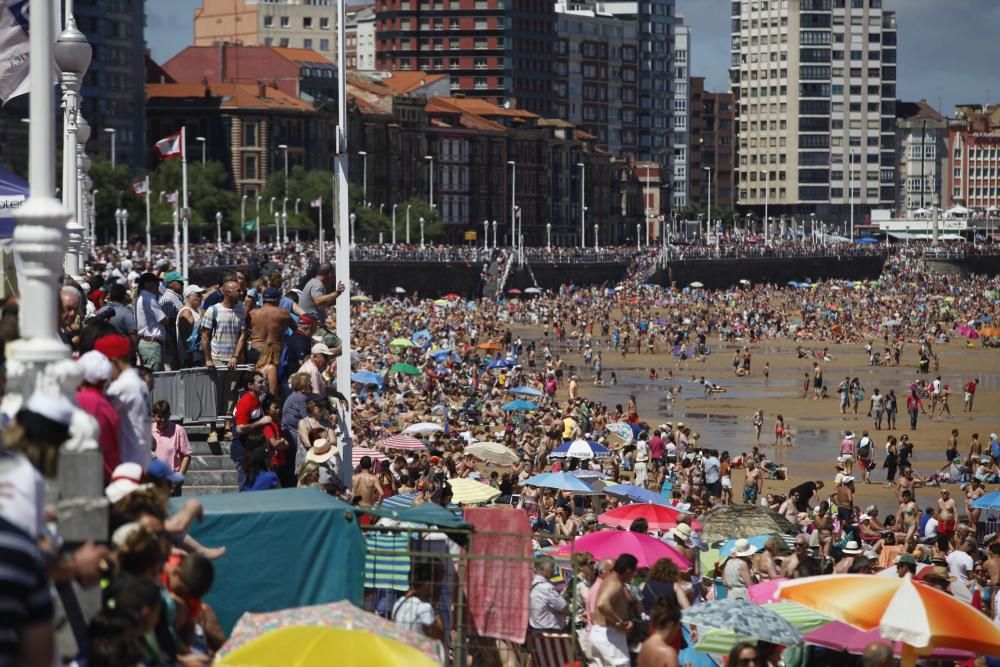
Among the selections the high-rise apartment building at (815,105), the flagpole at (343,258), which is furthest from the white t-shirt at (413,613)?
the high-rise apartment building at (815,105)

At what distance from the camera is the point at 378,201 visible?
114 meters

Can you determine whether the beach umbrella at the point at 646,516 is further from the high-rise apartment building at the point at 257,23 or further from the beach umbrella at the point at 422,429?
the high-rise apartment building at the point at 257,23

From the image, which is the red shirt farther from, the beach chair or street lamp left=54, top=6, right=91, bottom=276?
street lamp left=54, top=6, right=91, bottom=276

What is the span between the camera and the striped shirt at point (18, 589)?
14.7ft

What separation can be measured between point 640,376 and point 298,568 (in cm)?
5266

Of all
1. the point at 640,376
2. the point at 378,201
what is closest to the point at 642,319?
the point at 640,376

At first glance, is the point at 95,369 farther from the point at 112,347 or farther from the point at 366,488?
the point at 366,488

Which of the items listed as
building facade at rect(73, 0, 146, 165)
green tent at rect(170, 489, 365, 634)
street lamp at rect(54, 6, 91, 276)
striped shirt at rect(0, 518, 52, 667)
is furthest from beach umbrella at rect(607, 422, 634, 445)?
building facade at rect(73, 0, 146, 165)

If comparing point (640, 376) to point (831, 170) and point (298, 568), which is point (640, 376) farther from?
point (831, 170)

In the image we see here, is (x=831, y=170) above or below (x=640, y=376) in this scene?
above

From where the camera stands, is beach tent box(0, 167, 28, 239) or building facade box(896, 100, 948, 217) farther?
building facade box(896, 100, 948, 217)

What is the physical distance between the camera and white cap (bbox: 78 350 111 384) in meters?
7.04

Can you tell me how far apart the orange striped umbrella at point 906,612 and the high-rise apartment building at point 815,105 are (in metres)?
174

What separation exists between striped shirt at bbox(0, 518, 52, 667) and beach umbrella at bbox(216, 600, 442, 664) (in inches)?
85.8
